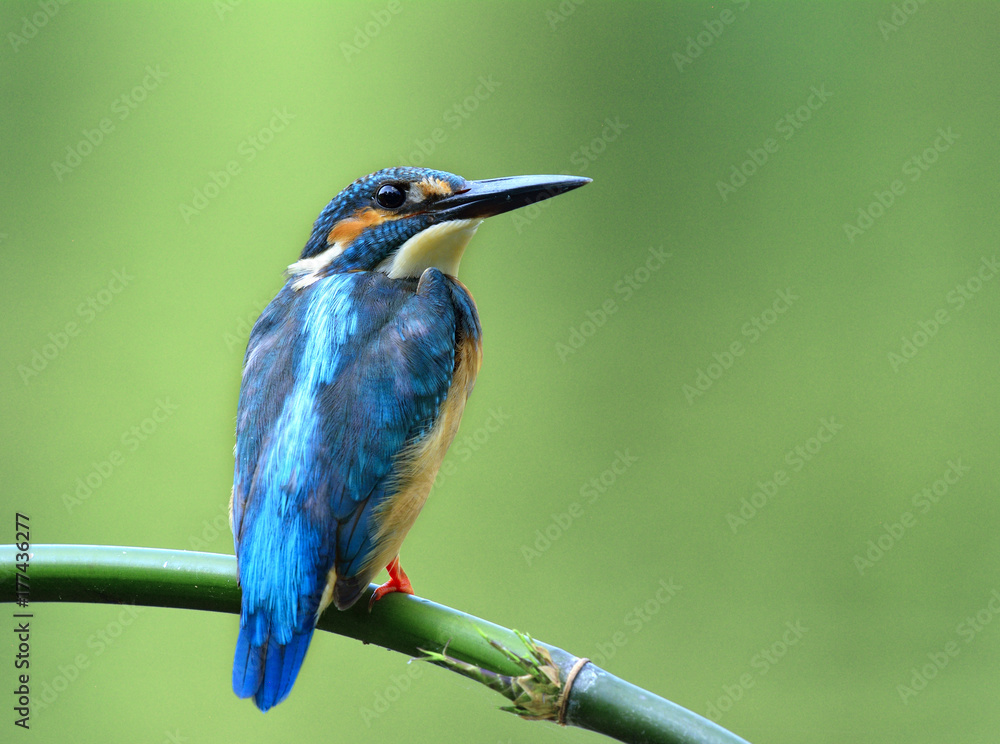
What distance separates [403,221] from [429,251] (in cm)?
6

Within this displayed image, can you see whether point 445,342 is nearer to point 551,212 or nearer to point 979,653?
point 551,212

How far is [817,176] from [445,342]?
2311mm

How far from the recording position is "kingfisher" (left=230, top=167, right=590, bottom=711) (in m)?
1.08

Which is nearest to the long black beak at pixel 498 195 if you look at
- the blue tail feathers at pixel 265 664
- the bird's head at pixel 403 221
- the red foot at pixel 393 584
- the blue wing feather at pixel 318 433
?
the bird's head at pixel 403 221

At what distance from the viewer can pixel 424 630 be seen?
3.05 ft

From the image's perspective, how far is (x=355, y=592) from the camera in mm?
1105

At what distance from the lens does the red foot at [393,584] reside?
3.54 feet

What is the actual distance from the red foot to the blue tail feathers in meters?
0.09

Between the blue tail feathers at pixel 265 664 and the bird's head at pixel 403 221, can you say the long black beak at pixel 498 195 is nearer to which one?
the bird's head at pixel 403 221

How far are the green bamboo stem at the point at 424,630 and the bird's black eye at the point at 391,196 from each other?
0.60 meters

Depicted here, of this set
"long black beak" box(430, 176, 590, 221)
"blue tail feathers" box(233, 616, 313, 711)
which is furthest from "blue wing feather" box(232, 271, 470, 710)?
"long black beak" box(430, 176, 590, 221)

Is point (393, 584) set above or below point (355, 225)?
below

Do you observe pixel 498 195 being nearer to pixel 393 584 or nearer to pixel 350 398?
pixel 350 398

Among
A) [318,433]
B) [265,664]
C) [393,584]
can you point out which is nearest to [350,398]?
[318,433]
